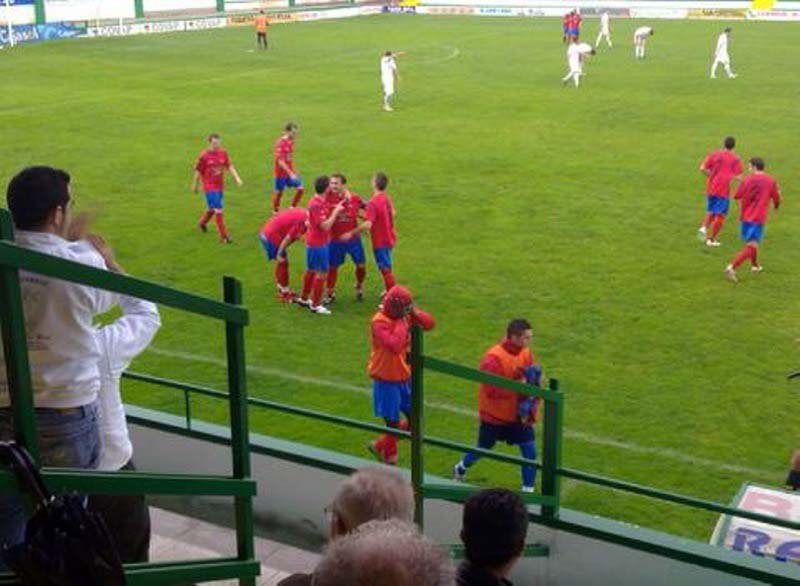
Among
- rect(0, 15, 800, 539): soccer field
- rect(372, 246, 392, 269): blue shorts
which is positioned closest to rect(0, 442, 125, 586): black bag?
rect(0, 15, 800, 539): soccer field

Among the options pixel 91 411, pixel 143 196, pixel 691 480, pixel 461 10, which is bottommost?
pixel 691 480

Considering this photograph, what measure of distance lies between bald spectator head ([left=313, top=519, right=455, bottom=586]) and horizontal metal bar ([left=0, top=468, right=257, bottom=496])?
81cm

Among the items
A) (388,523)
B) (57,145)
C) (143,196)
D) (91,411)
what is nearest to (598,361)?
(91,411)

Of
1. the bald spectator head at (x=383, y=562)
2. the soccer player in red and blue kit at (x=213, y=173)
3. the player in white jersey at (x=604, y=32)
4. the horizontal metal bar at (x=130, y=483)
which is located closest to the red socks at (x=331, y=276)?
the soccer player in red and blue kit at (x=213, y=173)

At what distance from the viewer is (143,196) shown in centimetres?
1844

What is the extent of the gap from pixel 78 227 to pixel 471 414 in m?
6.66

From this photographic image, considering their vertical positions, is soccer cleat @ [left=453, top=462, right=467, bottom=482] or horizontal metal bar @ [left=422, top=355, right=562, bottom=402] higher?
horizontal metal bar @ [left=422, top=355, right=562, bottom=402]

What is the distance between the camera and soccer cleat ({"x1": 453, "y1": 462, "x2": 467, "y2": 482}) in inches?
317

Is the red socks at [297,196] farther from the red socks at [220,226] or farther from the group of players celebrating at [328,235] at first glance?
the group of players celebrating at [328,235]

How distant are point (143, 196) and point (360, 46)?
25.6 meters

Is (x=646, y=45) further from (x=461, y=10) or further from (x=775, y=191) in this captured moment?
(x=775, y=191)

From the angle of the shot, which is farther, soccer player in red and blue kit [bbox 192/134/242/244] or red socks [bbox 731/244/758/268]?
soccer player in red and blue kit [bbox 192/134/242/244]

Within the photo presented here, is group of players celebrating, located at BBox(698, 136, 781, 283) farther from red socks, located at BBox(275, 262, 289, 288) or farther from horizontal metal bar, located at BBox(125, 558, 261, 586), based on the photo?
horizontal metal bar, located at BBox(125, 558, 261, 586)

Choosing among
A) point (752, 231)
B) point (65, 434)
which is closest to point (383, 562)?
point (65, 434)
